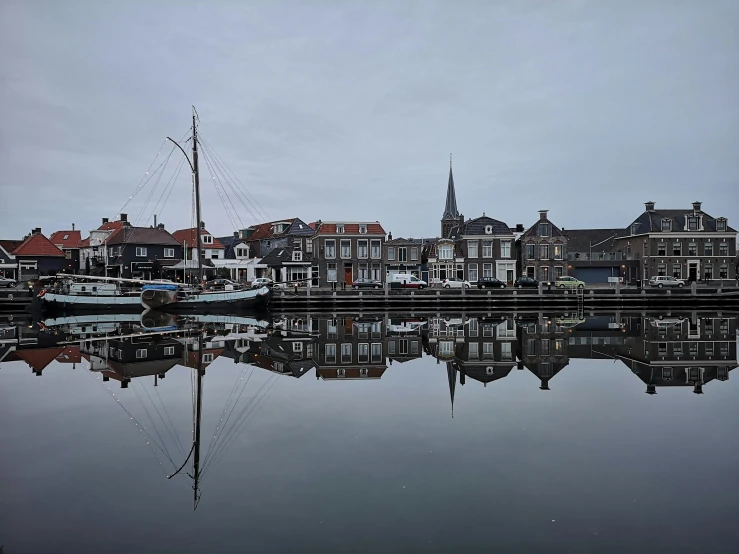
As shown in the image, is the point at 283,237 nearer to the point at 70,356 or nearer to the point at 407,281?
the point at 407,281

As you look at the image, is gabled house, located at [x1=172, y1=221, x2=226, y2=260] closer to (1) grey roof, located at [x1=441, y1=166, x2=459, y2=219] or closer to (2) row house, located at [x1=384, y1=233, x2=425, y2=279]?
(2) row house, located at [x1=384, y1=233, x2=425, y2=279]

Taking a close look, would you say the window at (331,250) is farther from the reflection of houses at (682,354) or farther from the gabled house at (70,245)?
the reflection of houses at (682,354)

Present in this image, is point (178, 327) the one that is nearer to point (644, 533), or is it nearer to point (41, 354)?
point (41, 354)

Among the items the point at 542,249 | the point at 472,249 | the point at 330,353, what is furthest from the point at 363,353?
the point at 542,249

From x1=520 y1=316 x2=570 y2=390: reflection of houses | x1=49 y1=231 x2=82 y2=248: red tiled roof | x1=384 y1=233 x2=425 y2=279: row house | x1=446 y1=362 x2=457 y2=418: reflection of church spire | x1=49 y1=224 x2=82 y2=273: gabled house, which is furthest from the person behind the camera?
x1=49 y1=231 x2=82 y2=248: red tiled roof

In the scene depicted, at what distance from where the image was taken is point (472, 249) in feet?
217

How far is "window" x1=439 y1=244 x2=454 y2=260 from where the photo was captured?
66.0 meters

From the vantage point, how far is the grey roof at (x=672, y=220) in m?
66.4

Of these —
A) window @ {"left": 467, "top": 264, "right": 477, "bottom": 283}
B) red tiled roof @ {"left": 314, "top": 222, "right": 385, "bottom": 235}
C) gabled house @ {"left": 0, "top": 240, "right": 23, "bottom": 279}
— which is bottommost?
window @ {"left": 467, "top": 264, "right": 477, "bottom": 283}

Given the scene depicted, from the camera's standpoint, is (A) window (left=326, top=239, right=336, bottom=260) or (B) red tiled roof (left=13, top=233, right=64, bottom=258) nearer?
(A) window (left=326, top=239, right=336, bottom=260)

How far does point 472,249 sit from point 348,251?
48.5 feet

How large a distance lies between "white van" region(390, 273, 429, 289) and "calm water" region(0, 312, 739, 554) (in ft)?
118

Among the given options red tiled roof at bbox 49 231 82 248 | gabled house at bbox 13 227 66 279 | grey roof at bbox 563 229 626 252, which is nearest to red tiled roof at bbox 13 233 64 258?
gabled house at bbox 13 227 66 279

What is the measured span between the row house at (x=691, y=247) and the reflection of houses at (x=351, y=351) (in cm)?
4494
